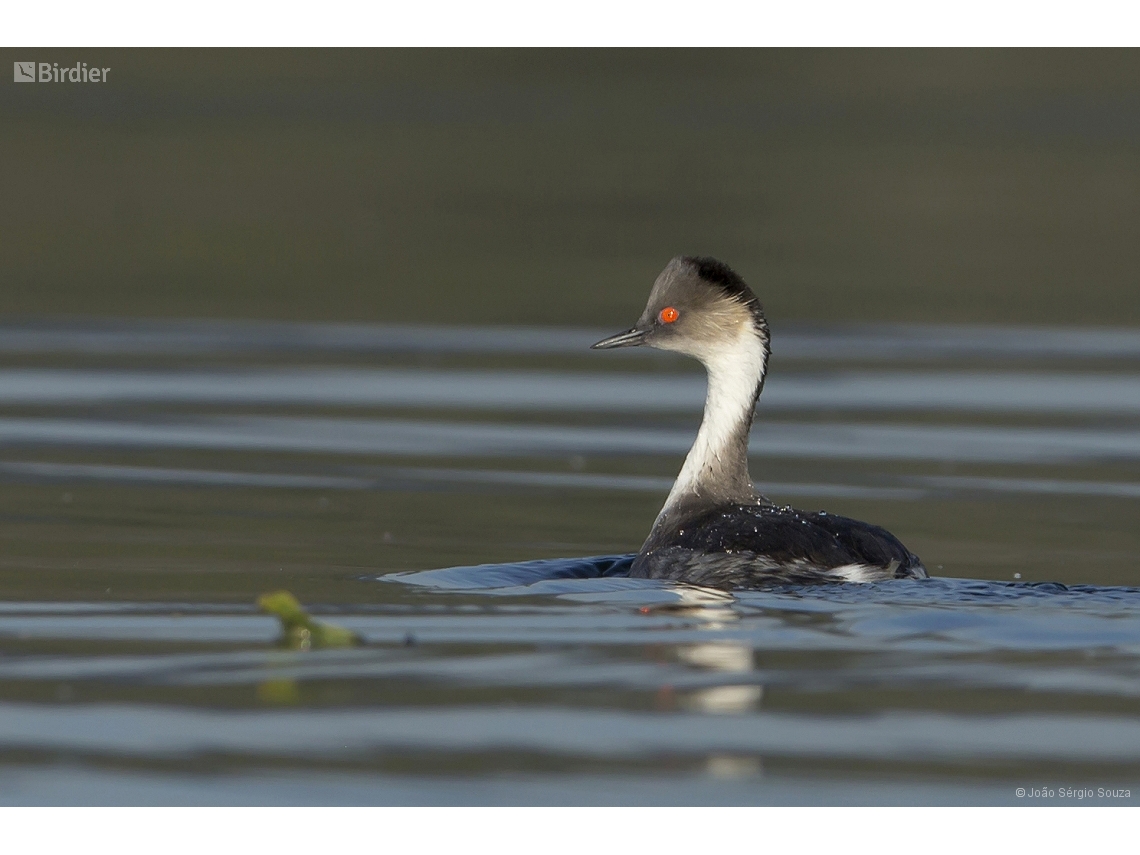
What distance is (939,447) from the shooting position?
1487cm

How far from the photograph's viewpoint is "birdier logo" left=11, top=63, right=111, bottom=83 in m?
37.2

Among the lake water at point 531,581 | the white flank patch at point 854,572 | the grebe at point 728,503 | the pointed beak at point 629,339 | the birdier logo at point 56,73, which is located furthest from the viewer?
the birdier logo at point 56,73

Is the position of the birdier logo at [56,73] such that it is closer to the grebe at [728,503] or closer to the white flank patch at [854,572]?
the grebe at [728,503]

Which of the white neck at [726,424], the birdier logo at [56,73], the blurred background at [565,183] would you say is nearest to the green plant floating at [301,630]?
the white neck at [726,424]

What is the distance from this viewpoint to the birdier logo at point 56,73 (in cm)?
3722

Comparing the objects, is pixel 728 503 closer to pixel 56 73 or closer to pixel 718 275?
pixel 718 275

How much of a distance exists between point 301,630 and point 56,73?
1158 inches

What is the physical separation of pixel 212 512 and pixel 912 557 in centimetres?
390

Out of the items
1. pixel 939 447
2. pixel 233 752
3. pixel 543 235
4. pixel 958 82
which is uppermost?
pixel 958 82

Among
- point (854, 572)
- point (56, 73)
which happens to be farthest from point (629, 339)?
point (56, 73)

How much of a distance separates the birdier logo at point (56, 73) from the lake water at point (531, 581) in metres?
19.3

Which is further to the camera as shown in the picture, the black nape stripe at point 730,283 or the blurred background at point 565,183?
the blurred background at point 565,183

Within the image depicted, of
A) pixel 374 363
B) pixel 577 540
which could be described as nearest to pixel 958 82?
pixel 374 363

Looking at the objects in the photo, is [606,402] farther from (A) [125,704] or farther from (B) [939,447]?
(A) [125,704]
